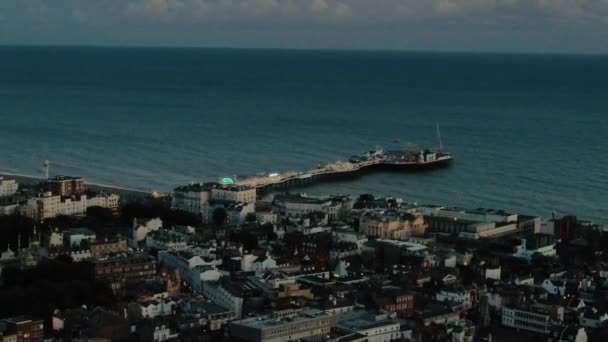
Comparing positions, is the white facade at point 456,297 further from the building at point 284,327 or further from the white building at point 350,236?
the white building at point 350,236

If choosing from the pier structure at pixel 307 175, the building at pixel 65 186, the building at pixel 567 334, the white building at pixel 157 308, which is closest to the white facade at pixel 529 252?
the building at pixel 567 334

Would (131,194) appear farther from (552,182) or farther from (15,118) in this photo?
(15,118)

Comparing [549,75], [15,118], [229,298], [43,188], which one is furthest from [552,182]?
[549,75]

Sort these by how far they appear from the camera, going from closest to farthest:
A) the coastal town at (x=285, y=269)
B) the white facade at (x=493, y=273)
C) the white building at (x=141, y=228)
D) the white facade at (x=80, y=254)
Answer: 1. the coastal town at (x=285, y=269)
2. the white facade at (x=493, y=273)
3. the white facade at (x=80, y=254)
4. the white building at (x=141, y=228)

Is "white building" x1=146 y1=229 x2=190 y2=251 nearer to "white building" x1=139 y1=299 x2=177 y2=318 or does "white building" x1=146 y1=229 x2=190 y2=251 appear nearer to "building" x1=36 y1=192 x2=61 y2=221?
"building" x1=36 y1=192 x2=61 y2=221

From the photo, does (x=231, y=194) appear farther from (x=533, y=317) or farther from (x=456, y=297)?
(x=533, y=317)
